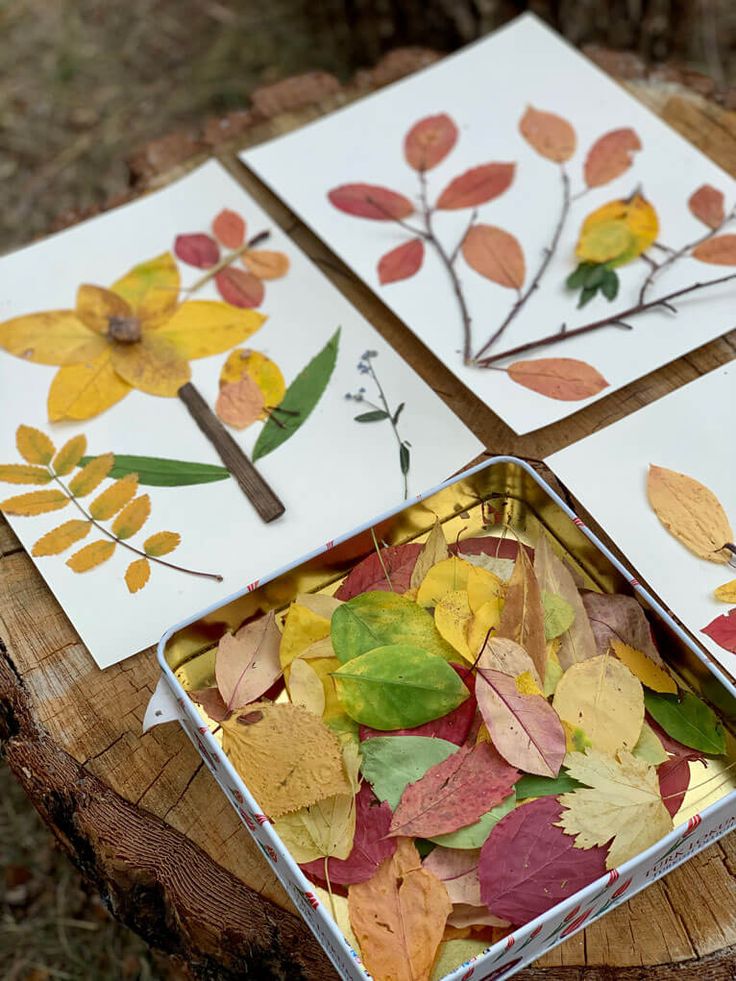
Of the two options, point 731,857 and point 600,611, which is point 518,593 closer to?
point 600,611

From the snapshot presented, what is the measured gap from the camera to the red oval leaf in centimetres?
100

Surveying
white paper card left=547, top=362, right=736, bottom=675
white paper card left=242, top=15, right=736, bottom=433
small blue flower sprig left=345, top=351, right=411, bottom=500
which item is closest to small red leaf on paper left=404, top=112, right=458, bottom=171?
white paper card left=242, top=15, right=736, bottom=433

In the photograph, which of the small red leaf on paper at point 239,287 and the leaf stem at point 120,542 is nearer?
the leaf stem at point 120,542

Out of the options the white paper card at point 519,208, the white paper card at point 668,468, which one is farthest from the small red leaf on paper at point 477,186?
the white paper card at point 668,468

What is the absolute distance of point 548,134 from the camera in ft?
3.44

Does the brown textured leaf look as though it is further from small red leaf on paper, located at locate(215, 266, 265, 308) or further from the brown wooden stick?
small red leaf on paper, located at locate(215, 266, 265, 308)

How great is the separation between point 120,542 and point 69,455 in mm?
98

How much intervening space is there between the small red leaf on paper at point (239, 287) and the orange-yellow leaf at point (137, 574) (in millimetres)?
267

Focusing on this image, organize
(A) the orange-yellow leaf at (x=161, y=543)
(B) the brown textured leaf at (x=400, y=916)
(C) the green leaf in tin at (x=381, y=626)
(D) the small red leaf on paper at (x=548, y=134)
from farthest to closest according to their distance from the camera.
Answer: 1. (D) the small red leaf on paper at (x=548, y=134)
2. (A) the orange-yellow leaf at (x=161, y=543)
3. (C) the green leaf in tin at (x=381, y=626)
4. (B) the brown textured leaf at (x=400, y=916)

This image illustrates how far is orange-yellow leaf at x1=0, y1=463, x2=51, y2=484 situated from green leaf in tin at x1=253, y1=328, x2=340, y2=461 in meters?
0.17

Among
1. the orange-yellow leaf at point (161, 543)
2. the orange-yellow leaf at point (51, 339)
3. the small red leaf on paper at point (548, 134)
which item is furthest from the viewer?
the small red leaf on paper at point (548, 134)

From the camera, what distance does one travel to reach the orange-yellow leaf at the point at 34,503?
832mm

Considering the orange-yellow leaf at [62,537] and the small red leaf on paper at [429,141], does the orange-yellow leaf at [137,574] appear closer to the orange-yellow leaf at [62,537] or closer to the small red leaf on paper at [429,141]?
the orange-yellow leaf at [62,537]

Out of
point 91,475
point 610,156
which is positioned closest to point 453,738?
point 91,475
